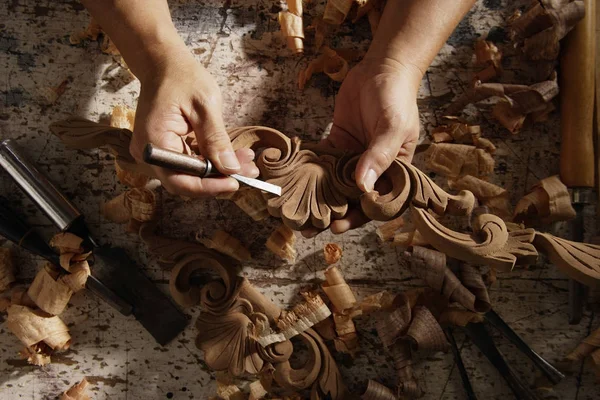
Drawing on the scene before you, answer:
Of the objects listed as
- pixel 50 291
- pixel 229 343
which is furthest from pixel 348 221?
pixel 50 291

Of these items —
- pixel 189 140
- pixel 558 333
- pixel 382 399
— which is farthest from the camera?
pixel 558 333

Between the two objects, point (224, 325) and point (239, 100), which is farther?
point (239, 100)

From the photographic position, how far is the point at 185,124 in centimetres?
143

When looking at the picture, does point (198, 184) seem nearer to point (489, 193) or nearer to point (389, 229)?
point (389, 229)

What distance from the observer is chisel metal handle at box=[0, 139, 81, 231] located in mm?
1655

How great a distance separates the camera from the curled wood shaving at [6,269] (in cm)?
172

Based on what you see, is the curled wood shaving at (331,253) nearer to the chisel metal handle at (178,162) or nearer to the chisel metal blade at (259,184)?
the chisel metal blade at (259,184)

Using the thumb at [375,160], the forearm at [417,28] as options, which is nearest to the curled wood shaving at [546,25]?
the forearm at [417,28]

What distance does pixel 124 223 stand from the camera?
5.79 feet

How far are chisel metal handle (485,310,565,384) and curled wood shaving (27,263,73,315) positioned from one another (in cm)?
158

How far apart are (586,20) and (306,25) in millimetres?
1061

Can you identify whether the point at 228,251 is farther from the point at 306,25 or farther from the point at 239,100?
the point at 306,25

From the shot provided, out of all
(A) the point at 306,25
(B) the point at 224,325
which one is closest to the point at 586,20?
(A) the point at 306,25

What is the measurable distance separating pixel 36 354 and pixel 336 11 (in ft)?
5.64
